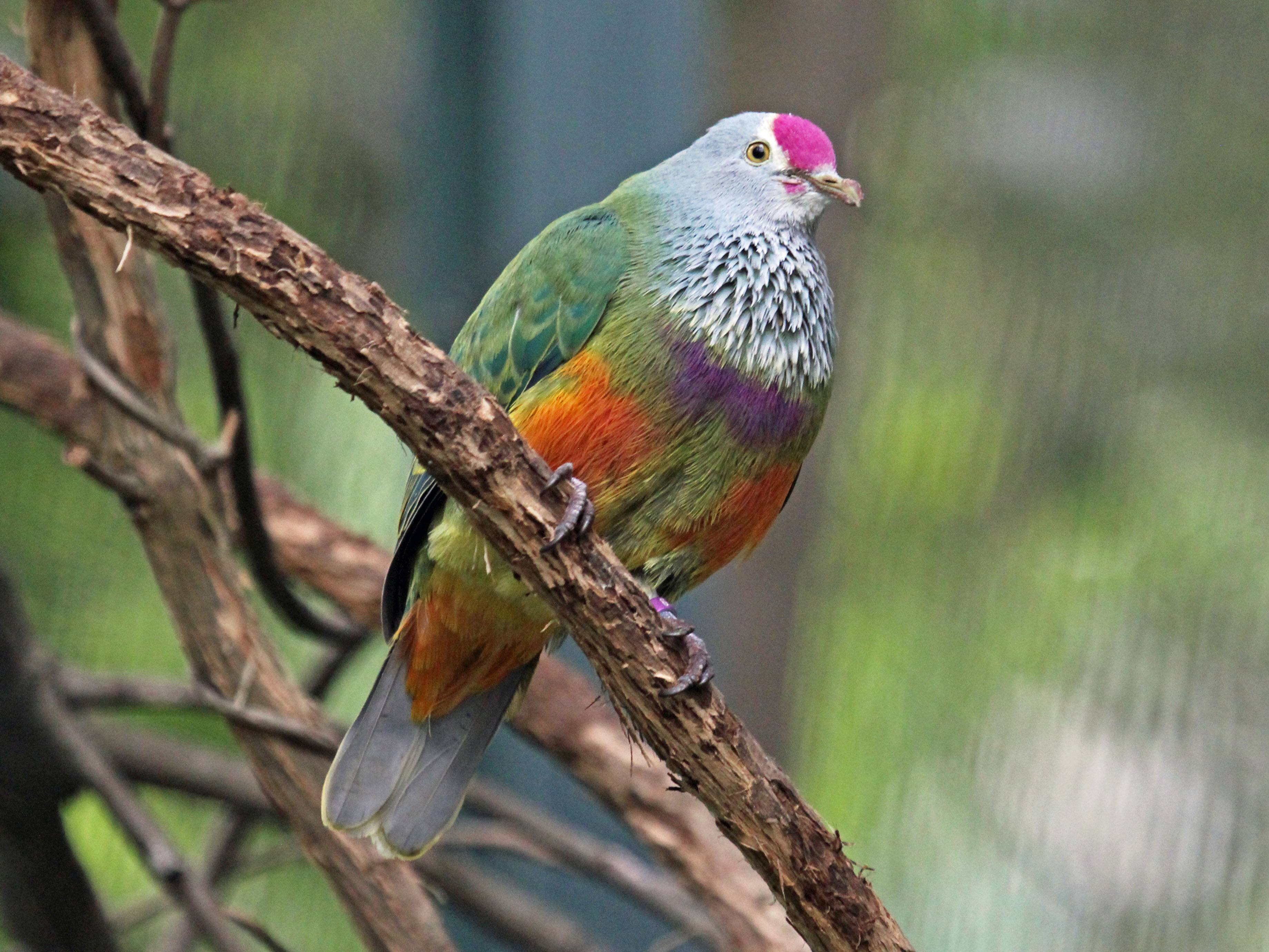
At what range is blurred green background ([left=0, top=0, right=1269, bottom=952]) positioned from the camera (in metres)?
2.97

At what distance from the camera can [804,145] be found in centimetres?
221

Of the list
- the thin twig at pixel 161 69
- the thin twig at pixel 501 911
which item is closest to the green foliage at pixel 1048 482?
the thin twig at pixel 501 911

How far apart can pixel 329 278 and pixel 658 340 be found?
651mm

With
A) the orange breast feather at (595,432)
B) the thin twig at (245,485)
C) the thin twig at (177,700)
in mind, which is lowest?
the thin twig at (177,700)

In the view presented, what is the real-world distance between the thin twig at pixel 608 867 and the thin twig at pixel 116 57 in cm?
141

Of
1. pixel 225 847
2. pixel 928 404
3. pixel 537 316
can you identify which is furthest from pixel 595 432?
pixel 928 404

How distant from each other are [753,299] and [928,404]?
4.73ft

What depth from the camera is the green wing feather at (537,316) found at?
1958 millimetres

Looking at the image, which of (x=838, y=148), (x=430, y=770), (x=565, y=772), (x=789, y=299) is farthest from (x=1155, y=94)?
→ (x=430, y=770)

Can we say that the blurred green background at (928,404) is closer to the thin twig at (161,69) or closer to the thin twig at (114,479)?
the thin twig at (114,479)

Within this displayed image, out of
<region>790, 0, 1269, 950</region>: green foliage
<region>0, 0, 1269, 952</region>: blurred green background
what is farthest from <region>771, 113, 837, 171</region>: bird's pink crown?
<region>790, 0, 1269, 950</region>: green foliage

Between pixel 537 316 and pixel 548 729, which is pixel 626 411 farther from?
pixel 548 729

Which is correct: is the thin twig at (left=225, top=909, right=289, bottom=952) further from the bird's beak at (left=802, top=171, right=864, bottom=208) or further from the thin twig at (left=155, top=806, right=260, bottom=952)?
the bird's beak at (left=802, top=171, right=864, bottom=208)

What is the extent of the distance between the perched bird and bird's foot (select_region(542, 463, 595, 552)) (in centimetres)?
26
